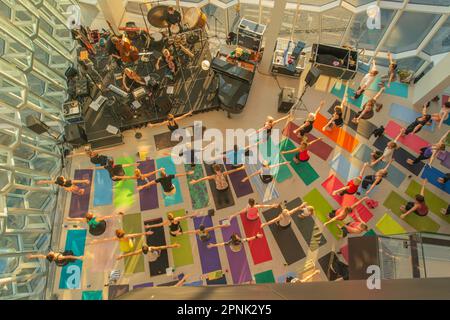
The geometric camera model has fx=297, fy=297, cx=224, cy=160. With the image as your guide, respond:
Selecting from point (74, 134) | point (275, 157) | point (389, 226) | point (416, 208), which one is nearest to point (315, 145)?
point (275, 157)

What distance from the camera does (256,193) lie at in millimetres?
8289

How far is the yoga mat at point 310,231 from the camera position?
768 centimetres

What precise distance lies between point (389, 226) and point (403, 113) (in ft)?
12.4

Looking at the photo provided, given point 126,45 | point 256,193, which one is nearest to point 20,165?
point 126,45

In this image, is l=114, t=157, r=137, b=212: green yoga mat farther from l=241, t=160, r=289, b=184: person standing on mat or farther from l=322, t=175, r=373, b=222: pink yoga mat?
l=322, t=175, r=373, b=222: pink yoga mat

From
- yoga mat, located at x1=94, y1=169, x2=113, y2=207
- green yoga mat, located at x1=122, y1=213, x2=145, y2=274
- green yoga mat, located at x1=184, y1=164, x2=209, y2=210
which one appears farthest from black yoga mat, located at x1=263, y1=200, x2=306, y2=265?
yoga mat, located at x1=94, y1=169, x2=113, y2=207

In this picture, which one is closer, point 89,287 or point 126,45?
point 89,287

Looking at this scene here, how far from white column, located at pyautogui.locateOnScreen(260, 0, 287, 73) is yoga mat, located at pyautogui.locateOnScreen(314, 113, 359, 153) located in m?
2.50

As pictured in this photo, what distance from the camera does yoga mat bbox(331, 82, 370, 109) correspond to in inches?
378

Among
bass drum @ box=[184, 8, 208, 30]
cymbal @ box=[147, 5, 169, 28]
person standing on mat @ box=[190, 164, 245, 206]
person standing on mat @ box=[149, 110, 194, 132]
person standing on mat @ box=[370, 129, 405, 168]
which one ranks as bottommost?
person standing on mat @ box=[370, 129, 405, 168]

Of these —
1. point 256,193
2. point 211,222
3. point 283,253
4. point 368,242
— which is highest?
point 256,193

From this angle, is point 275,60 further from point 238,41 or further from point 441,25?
point 441,25
